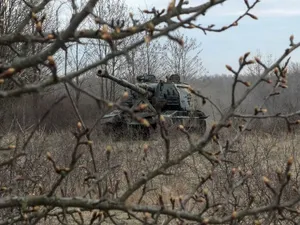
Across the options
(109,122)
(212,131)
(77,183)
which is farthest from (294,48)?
(109,122)

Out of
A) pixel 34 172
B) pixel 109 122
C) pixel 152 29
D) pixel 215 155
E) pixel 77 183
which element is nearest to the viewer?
pixel 152 29

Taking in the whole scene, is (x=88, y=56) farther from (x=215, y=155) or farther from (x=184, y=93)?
(x=215, y=155)

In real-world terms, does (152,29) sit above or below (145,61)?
below

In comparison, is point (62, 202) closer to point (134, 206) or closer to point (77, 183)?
point (134, 206)

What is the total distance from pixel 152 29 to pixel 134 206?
618 millimetres

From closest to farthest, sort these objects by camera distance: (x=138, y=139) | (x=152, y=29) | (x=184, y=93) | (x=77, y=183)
→ 1. (x=152, y=29)
2. (x=77, y=183)
3. (x=138, y=139)
4. (x=184, y=93)

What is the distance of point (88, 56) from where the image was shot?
24141mm

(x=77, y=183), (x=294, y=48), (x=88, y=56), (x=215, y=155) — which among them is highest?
(x=88, y=56)

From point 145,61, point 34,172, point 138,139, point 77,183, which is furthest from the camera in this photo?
point 145,61

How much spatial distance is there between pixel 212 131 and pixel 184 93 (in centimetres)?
1736

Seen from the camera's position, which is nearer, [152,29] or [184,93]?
[152,29]

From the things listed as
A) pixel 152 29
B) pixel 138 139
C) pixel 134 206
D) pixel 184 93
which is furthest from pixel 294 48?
pixel 184 93

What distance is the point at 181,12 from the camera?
5.92ft

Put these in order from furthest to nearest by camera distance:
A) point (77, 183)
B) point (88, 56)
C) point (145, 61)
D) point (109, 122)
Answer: point (145, 61)
point (88, 56)
point (109, 122)
point (77, 183)
